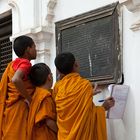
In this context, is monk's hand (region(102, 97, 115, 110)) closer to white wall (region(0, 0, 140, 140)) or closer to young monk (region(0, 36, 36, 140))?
white wall (region(0, 0, 140, 140))

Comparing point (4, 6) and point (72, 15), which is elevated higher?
point (4, 6)

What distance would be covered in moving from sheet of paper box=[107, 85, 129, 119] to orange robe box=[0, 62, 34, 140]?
74 centimetres

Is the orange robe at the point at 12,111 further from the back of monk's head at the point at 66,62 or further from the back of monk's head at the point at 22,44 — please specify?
the back of monk's head at the point at 66,62

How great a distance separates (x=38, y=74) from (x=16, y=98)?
0.96ft

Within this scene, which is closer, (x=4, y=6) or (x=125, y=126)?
(x=125, y=126)

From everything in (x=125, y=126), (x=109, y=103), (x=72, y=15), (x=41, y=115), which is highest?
(x=72, y=15)

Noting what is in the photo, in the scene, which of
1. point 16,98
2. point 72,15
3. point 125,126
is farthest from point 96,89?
point 72,15

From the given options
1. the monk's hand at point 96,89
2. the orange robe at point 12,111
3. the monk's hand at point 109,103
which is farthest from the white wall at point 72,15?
the orange robe at point 12,111

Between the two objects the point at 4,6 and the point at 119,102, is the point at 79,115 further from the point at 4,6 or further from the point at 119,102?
the point at 4,6

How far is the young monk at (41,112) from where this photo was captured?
12.2 ft

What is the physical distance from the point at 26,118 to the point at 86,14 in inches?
50.4

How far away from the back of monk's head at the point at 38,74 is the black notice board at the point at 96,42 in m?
0.59

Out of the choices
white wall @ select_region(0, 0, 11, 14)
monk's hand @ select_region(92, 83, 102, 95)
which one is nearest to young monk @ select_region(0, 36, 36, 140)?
monk's hand @ select_region(92, 83, 102, 95)

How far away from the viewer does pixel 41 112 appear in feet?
12.2
